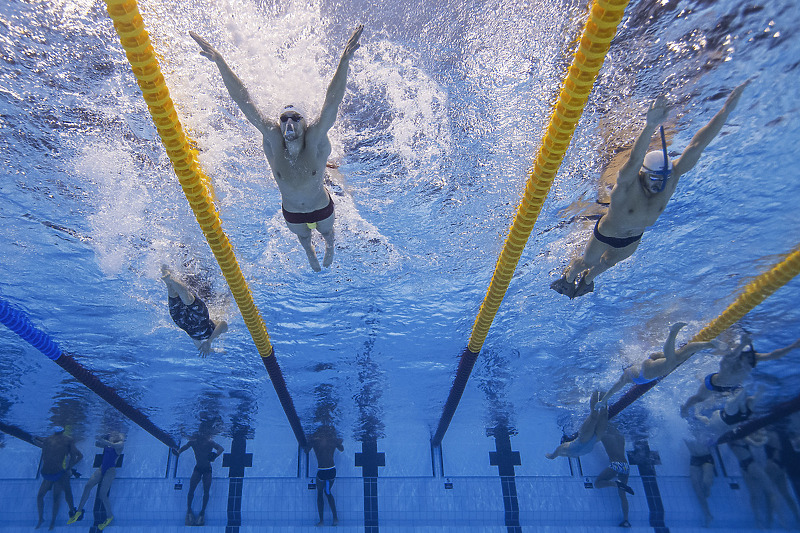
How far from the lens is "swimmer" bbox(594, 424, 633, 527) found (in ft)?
30.3

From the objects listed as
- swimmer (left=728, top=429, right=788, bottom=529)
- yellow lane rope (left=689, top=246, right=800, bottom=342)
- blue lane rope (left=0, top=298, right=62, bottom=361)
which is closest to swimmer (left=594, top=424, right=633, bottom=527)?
swimmer (left=728, top=429, right=788, bottom=529)

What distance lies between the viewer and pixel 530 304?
26.0 feet

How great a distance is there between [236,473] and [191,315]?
6.12m

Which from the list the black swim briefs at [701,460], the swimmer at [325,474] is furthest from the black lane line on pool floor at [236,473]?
Result: the black swim briefs at [701,460]

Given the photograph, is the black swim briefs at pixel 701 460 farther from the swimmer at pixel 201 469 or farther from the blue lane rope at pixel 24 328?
the blue lane rope at pixel 24 328

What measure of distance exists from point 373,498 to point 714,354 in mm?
7672

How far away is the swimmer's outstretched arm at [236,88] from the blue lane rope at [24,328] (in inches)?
135

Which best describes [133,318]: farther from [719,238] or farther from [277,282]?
[719,238]

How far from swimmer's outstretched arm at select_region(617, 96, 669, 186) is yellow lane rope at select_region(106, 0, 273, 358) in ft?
9.47

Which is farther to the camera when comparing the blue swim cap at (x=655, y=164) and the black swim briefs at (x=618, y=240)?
the black swim briefs at (x=618, y=240)

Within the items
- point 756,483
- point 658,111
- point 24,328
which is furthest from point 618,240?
point 756,483

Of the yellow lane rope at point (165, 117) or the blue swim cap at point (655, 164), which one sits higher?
the blue swim cap at point (655, 164)

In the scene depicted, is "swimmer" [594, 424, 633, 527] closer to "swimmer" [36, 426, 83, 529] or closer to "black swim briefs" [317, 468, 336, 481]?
"black swim briefs" [317, 468, 336, 481]

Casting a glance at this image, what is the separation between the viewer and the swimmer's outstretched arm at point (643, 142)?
8.91 ft
